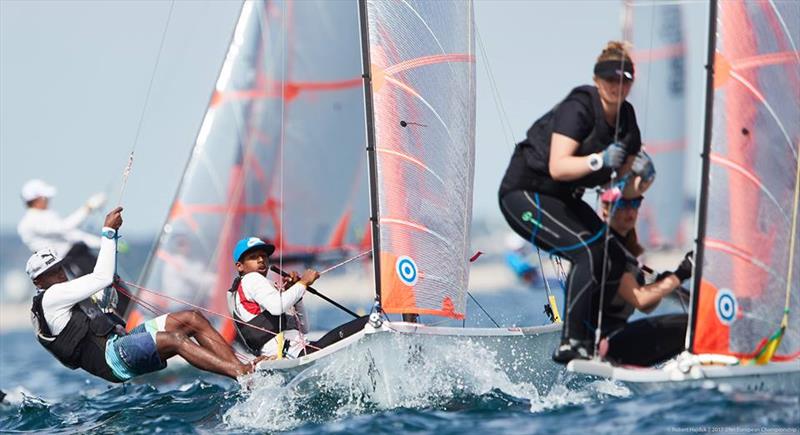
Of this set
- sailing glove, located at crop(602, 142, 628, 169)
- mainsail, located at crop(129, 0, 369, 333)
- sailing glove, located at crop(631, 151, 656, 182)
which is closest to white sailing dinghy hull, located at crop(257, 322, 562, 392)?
sailing glove, located at crop(631, 151, 656, 182)

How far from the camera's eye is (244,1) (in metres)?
15.8

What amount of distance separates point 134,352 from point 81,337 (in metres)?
0.35

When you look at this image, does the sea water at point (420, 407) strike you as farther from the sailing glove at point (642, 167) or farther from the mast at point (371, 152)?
the sailing glove at point (642, 167)

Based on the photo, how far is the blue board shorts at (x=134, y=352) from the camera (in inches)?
347

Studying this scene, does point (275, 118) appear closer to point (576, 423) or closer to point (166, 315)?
point (166, 315)

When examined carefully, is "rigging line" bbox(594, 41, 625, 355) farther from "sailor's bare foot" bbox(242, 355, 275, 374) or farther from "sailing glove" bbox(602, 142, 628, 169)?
"sailor's bare foot" bbox(242, 355, 275, 374)

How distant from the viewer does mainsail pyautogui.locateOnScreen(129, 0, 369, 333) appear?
15.3 metres

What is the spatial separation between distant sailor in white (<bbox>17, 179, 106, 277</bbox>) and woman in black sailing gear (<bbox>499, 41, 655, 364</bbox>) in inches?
210

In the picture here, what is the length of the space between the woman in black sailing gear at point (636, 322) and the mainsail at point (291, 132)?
319 inches

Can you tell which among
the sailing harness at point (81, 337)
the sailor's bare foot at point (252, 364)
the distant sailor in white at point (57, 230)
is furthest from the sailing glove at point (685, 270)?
the distant sailor in white at point (57, 230)

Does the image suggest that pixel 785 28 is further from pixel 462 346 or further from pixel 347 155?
pixel 347 155

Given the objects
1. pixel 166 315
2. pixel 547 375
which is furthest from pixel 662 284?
pixel 166 315

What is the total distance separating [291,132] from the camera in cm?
1567

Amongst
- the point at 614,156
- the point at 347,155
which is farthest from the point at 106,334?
the point at 347,155
